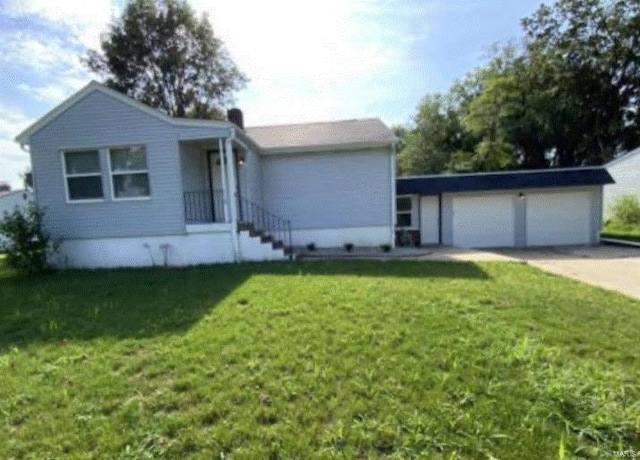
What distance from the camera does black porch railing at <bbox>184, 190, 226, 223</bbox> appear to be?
10.5m

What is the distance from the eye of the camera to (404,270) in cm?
848

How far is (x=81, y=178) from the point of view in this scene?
388 inches

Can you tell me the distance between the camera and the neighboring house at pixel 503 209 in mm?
14508

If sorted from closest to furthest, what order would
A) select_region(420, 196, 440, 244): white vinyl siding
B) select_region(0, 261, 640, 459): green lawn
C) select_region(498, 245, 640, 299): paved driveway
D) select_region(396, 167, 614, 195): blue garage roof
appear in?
select_region(0, 261, 640, 459): green lawn < select_region(498, 245, 640, 299): paved driveway < select_region(396, 167, 614, 195): blue garage roof < select_region(420, 196, 440, 244): white vinyl siding

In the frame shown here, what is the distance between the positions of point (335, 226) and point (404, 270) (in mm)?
4374

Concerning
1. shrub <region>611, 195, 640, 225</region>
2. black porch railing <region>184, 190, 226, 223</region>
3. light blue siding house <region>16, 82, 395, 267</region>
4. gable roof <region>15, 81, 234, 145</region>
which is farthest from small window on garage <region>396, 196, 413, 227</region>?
shrub <region>611, 195, 640, 225</region>

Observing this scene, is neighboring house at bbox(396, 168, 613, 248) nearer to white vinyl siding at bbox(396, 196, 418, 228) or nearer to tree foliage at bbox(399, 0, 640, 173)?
white vinyl siding at bbox(396, 196, 418, 228)

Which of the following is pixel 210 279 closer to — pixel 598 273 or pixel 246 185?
pixel 246 185

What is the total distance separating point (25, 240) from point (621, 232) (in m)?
23.0

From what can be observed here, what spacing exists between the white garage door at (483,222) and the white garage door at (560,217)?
810 millimetres

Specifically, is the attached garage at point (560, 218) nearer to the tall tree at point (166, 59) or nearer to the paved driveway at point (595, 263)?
the paved driveway at point (595, 263)

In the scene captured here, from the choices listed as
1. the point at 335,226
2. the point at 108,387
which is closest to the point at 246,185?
the point at 335,226

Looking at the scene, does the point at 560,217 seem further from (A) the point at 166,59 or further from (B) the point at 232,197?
(A) the point at 166,59

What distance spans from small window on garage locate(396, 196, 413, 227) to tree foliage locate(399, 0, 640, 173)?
14369 mm
